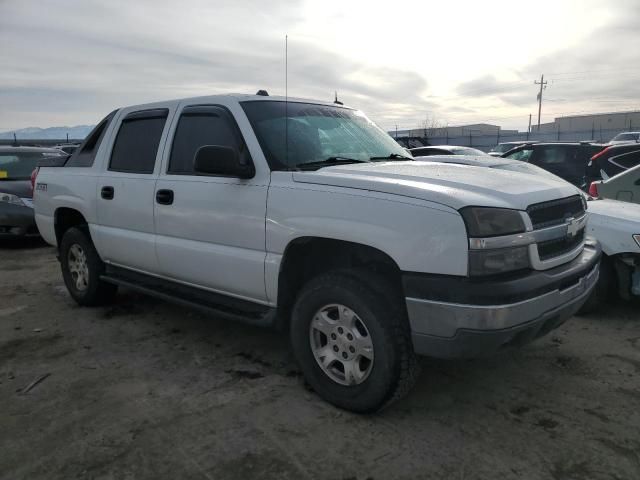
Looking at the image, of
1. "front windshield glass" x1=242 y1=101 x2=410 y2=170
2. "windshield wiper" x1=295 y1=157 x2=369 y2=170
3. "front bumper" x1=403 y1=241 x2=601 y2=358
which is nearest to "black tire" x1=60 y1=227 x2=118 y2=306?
"front windshield glass" x1=242 y1=101 x2=410 y2=170

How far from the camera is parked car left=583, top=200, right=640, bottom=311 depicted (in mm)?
4430

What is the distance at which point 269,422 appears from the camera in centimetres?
301

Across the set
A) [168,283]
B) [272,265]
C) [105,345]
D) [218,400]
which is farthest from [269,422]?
[105,345]

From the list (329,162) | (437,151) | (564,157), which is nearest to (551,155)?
(564,157)

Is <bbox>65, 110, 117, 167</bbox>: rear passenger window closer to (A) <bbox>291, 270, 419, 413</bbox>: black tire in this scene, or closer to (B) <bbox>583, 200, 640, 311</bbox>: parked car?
(A) <bbox>291, 270, 419, 413</bbox>: black tire

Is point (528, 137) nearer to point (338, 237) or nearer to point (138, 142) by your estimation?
point (138, 142)

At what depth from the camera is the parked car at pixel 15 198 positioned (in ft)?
27.6

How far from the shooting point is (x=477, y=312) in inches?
101

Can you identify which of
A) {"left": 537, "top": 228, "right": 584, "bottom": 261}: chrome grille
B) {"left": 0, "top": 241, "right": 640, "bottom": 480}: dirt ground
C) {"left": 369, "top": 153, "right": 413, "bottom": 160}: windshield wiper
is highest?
{"left": 369, "top": 153, "right": 413, "bottom": 160}: windshield wiper

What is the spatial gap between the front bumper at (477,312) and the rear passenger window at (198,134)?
5.66ft

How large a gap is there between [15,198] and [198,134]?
602cm

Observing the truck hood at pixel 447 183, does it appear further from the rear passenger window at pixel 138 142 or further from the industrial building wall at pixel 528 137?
the industrial building wall at pixel 528 137

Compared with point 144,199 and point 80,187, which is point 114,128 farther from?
point 144,199

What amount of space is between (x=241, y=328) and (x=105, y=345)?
43.2 inches
